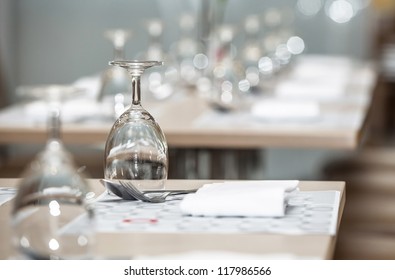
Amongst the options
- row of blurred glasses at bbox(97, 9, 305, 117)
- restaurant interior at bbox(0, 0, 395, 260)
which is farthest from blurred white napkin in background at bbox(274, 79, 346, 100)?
row of blurred glasses at bbox(97, 9, 305, 117)

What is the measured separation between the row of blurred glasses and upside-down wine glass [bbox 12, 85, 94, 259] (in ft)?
5.43

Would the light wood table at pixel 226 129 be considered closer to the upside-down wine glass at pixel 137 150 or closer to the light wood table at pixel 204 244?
the upside-down wine glass at pixel 137 150

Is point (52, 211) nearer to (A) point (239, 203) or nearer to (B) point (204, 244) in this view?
(B) point (204, 244)

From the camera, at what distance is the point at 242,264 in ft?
4.13

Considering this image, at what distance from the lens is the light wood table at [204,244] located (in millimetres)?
1251

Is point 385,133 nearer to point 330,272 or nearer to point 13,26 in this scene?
point 13,26

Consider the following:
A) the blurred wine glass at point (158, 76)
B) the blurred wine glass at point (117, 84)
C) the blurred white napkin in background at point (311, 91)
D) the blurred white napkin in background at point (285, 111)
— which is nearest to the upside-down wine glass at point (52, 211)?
the blurred wine glass at point (117, 84)

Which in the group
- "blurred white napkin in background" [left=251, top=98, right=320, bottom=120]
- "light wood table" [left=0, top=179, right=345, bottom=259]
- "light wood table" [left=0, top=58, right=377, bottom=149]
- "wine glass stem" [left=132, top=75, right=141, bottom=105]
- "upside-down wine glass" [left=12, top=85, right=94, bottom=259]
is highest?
"wine glass stem" [left=132, top=75, right=141, bottom=105]

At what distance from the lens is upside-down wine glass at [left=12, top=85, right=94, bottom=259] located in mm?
1160

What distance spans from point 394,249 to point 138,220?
5.63ft

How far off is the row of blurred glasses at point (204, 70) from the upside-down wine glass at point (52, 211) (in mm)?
1655

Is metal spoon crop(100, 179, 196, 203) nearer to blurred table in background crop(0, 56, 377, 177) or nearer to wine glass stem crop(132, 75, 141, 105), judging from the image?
wine glass stem crop(132, 75, 141, 105)

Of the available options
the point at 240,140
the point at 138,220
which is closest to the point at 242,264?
→ the point at 138,220

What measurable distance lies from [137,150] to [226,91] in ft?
5.76
